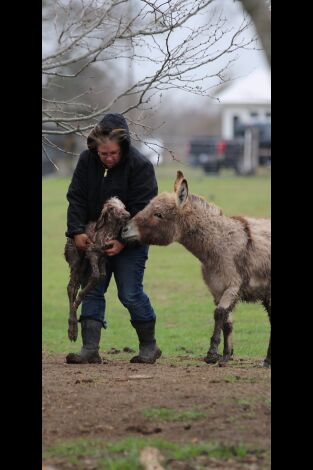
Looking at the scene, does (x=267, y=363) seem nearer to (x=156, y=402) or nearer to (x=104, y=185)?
(x=104, y=185)

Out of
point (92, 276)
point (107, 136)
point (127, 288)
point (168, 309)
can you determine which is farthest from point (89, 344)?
point (168, 309)

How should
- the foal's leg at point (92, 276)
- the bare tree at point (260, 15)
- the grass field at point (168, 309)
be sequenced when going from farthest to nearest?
the grass field at point (168, 309), the bare tree at point (260, 15), the foal's leg at point (92, 276)

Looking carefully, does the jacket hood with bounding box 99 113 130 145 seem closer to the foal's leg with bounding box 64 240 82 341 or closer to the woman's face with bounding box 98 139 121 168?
the woman's face with bounding box 98 139 121 168

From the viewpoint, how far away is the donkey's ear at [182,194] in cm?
959

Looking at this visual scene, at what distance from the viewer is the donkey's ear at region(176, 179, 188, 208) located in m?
9.59

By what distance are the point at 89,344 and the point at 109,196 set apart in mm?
1344

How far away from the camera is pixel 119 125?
931cm

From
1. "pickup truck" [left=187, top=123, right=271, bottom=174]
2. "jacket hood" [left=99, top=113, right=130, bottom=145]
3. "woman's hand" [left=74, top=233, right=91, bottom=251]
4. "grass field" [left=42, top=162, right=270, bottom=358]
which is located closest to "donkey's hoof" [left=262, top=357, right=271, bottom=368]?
"grass field" [left=42, top=162, right=270, bottom=358]

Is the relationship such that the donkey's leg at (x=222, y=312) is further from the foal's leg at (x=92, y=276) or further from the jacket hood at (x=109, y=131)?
the jacket hood at (x=109, y=131)

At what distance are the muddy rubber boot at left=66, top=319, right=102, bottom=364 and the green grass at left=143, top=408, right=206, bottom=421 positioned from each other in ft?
8.31

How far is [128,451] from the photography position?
6.50m

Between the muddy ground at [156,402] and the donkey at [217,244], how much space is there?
22.0 inches

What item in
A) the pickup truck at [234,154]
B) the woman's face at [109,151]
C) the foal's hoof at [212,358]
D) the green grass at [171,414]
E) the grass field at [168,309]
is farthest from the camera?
the pickup truck at [234,154]

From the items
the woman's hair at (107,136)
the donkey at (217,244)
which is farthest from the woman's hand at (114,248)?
the woman's hair at (107,136)
